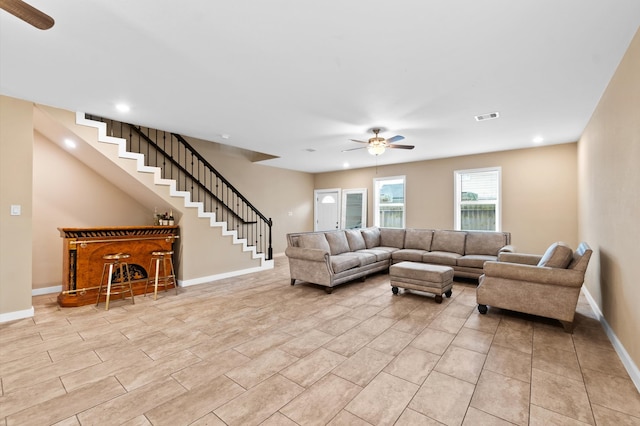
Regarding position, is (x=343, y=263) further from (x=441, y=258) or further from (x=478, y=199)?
(x=478, y=199)

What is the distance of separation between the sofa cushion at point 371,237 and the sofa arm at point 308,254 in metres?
2.09

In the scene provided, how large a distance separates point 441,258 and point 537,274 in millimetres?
2220

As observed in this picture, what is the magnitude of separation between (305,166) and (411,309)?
576 cm

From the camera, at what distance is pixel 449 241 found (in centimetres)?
601

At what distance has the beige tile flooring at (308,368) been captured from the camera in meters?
1.86

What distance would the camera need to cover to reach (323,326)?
328 cm

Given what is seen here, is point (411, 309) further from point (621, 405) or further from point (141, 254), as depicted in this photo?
point (141, 254)

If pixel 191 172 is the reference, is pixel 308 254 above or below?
below

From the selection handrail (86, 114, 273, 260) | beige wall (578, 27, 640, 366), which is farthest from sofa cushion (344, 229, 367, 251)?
beige wall (578, 27, 640, 366)

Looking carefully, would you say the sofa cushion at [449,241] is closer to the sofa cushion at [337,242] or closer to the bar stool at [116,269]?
the sofa cushion at [337,242]

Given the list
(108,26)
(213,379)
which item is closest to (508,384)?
(213,379)

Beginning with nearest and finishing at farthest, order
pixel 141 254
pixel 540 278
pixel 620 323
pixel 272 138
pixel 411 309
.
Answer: pixel 620 323 < pixel 540 278 < pixel 411 309 < pixel 141 254 < pixel 272 138

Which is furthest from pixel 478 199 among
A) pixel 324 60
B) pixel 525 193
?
pixel 324 60

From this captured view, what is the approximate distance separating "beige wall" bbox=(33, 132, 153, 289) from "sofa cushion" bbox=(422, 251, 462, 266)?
6.15m
